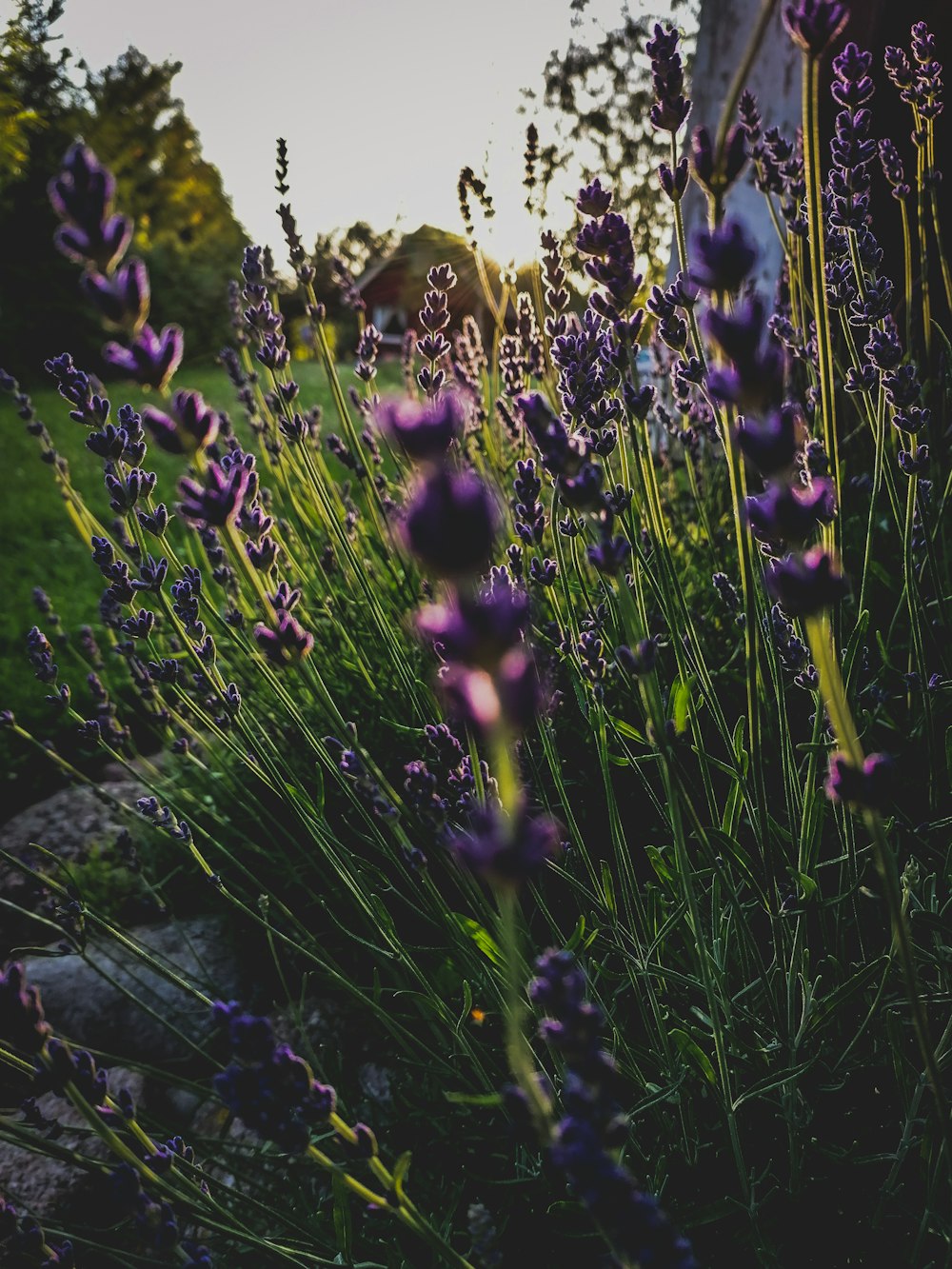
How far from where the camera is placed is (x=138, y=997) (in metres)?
2.36

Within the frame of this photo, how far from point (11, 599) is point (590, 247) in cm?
575

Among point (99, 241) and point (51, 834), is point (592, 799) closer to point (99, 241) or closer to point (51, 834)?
point (99, 241)

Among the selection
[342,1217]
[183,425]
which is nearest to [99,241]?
[183,425]

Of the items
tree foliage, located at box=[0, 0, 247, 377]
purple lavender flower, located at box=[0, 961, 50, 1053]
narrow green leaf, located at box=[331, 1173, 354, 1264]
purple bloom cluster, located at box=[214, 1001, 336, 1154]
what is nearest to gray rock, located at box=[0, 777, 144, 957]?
narrow green leaf, located at box=[331, 1173, 354, 1264]

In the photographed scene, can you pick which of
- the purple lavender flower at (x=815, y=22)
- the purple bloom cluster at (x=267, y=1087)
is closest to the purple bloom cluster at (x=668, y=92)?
the purple lavender flower at (x=815, y=22)

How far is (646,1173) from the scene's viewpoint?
4.33 ft

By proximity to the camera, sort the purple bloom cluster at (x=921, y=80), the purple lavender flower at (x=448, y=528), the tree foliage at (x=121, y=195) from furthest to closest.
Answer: the tree foliage at (x=121, y=195), the purple bloom cluster at (x=921, y=80), the purple lavender flower at (x=448, y=528)

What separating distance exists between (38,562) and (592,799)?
19.7 ft

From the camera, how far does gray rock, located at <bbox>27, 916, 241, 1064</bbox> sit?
2318 mm

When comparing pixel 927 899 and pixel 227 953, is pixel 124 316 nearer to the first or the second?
pixel 927 899

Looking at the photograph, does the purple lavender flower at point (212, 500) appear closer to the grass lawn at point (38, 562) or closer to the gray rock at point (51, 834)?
the grass lawn at point (38, 562)

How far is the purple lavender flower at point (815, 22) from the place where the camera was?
80 cm

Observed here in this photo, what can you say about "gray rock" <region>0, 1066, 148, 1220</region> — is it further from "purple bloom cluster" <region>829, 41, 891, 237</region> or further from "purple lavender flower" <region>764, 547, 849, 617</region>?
"purple bloom cluster" <region>829, 41, 891, 237</region>

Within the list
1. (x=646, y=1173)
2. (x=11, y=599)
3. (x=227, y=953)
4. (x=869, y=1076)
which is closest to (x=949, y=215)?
(x=869, y=1076)
